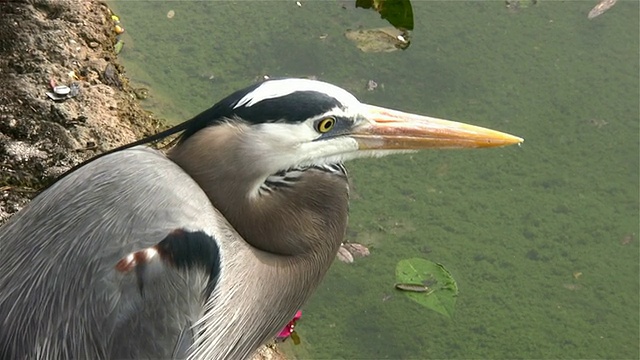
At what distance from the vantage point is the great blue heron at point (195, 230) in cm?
197

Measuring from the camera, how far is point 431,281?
10.3 feet

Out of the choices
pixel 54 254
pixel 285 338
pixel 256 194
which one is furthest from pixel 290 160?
pixel 285 338

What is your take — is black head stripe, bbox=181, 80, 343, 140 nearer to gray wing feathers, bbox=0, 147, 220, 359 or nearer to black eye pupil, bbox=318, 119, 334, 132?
black eye pupil, bbox=318, 119, 334, 132

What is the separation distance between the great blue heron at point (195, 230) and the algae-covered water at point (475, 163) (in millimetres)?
887

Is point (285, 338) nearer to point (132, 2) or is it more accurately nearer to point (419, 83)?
point (419, 83)

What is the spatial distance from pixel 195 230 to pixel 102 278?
224mm

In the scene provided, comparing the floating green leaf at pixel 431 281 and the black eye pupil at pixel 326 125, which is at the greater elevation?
the black eye pupil at pixel 326 125

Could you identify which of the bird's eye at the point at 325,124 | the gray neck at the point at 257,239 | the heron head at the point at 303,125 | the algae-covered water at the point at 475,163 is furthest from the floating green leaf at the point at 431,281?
the bird's eye at the point at 325,124

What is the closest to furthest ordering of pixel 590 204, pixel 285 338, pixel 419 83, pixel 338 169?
pixel 338 169 → pixel 285 338 → pixel 590 204 → pixel 419 83

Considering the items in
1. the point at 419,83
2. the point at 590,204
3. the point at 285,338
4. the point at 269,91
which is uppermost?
the point at 269,91

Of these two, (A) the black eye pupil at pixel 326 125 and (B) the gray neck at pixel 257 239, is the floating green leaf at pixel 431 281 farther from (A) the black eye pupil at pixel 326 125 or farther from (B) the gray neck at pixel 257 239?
(A) the black eye pupil at pixel 326 125

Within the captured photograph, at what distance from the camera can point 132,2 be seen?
4008mm

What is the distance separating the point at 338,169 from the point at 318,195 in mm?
92

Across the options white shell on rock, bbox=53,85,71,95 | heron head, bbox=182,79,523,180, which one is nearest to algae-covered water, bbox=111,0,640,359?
white shell on rock, bbox=53,85,71,95
